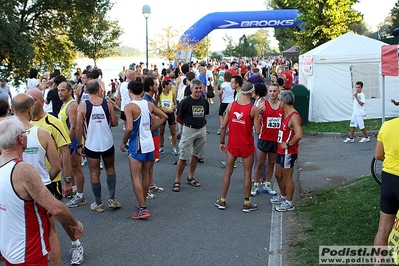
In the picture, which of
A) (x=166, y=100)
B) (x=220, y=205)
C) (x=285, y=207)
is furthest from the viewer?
(x=166, y=100)

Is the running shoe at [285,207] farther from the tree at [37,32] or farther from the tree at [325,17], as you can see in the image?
the tree at [37,32]

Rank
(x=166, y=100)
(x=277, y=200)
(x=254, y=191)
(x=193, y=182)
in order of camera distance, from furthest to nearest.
A: (x=166, y=100)
(x=193, y=182)
(x=254, y=191)
(x=277, y=200)

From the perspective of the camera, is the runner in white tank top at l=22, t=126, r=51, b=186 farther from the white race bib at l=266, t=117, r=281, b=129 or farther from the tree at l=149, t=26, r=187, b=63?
the tree at l=149, t=26, r=187, b=63

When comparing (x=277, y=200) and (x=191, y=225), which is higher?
(x=277, y=200)

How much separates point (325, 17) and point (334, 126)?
26.8ft

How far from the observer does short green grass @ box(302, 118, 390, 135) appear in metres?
14.1

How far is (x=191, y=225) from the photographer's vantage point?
6520 millimetres

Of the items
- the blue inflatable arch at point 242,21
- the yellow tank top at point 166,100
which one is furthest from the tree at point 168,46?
the yellow tank top at point 166,100

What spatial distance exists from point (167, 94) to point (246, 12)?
24795 mm

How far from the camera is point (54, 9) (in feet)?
82.4

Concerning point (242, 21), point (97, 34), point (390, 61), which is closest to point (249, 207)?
point (390, 61)

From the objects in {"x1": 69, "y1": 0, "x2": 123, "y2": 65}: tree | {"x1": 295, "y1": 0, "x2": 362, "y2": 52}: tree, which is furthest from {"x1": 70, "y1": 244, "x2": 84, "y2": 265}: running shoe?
{"x1": 69, "y1": 0, "x2": 123, "y2": 65}: tree

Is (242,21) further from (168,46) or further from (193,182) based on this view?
(193,182)

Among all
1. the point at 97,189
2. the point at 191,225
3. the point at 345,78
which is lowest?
the point at 191,225
